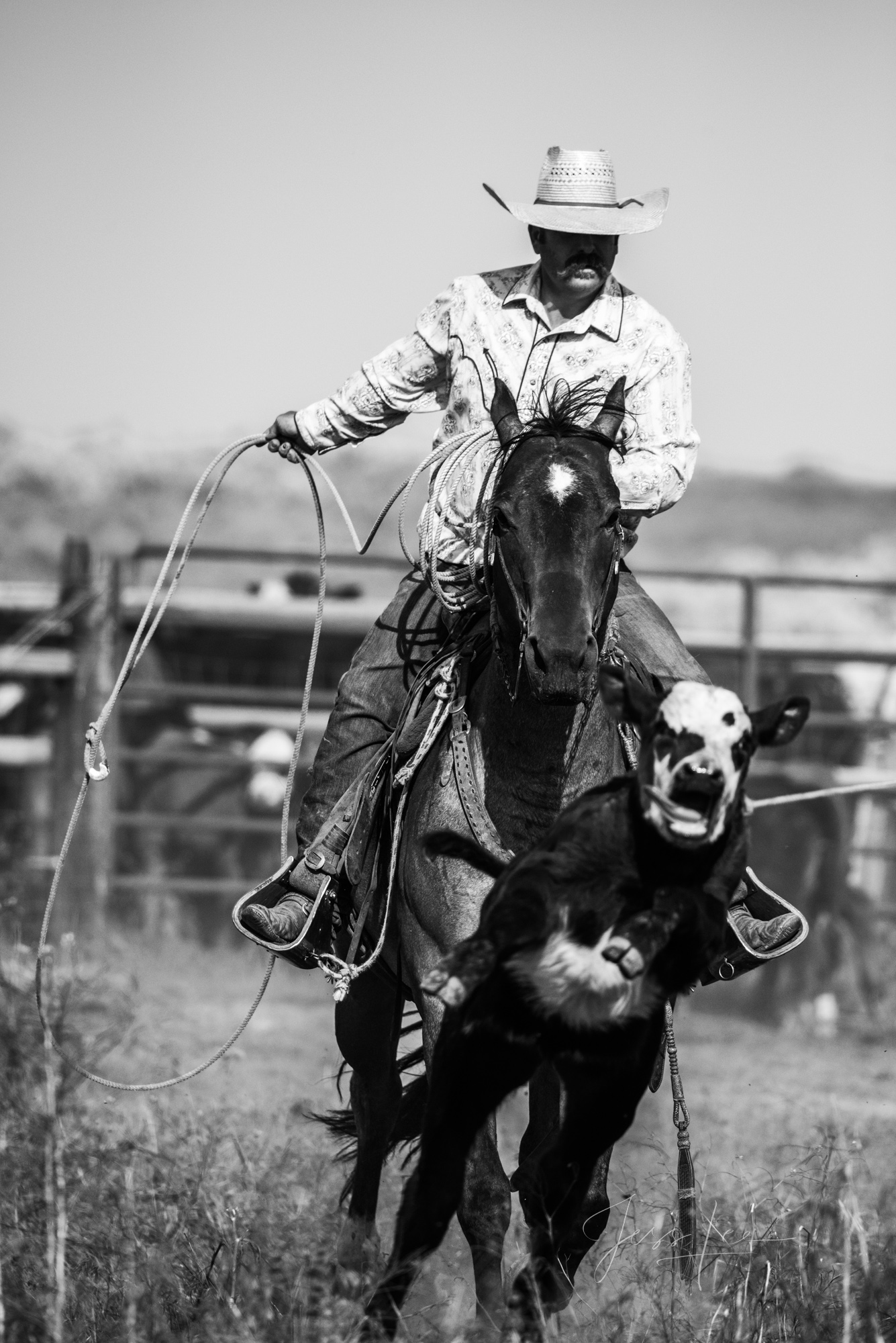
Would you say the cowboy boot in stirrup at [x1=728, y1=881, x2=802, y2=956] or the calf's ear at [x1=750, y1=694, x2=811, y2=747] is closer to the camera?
the calf's ear at [x1=750, y1=694, x2=811, y2=747]

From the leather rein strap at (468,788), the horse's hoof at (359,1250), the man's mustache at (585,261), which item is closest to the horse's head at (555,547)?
the leather rein strap at (468,788)

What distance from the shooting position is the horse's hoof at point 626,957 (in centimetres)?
318

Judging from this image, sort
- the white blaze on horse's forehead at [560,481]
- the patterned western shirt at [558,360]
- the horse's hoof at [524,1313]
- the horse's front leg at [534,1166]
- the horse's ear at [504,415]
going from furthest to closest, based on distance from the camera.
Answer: the patterned western shirt at [558,360] → the horse's ear at [504,415] → the horse's front leg at [534,1166] → the white blaze on horse's forehead at [560,481] → the horse's hoof at [524,1313]

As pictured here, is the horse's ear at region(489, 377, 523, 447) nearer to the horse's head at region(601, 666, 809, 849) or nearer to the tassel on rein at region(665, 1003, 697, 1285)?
the horse's head at region(601, 666, 809, 849)

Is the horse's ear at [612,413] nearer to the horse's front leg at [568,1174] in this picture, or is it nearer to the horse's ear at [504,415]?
the horse's ear at [504,415]

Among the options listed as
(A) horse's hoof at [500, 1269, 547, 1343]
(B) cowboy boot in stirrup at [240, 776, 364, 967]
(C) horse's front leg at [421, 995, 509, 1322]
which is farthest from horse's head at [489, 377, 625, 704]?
(A) horse's hoof at [500, 1269, 547, 1343]

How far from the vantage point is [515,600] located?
406 centimetres

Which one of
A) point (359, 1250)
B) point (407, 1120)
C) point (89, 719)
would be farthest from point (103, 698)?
point (359, 1250)

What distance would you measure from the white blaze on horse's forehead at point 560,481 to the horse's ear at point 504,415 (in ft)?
0.89

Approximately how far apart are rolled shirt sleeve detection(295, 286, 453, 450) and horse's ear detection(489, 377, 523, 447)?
0.87m

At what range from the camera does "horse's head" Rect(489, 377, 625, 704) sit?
384 cm

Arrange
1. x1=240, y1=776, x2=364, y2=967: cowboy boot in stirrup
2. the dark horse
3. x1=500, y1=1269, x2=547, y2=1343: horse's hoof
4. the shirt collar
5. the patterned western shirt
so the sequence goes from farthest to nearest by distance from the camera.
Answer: x1=240, y1=776, x2=364, y2=967: cowboy boot in stirrup
the shirt collar
the patterned western shirt
the dark horse
x1=500, y1=1269, x2=547, y2=1343: horse's hoof

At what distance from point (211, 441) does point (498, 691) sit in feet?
182

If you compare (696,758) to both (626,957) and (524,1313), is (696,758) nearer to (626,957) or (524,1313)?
(626,957)
